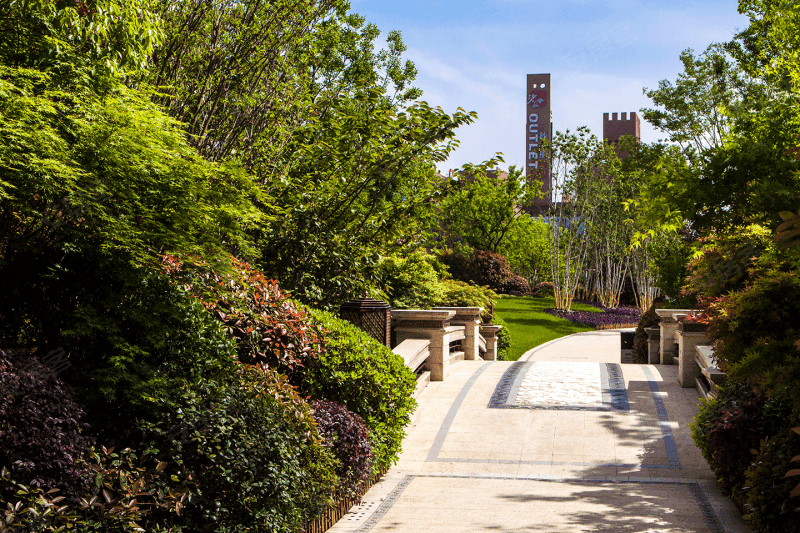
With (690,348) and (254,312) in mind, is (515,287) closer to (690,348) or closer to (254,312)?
(690,348)

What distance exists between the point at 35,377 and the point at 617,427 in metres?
7.87

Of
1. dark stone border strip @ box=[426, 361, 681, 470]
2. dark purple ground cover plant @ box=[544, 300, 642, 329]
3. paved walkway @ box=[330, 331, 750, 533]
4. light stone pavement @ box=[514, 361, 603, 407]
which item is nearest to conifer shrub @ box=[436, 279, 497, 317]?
dark stone border strip @ box=[426, 361, 681, 470]

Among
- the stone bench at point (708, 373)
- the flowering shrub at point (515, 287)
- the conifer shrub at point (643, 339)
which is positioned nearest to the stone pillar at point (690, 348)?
the stone bench at point (708, 373)

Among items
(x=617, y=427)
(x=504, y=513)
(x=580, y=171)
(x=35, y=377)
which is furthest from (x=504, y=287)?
(x=35, y=377)

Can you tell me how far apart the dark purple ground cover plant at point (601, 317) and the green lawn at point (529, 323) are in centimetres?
65

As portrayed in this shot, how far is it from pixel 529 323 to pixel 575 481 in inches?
941

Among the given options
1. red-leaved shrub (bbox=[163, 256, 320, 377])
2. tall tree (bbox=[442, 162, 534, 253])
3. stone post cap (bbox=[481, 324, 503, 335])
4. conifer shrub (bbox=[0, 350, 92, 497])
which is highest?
tall tree (bbox=[442, 162, 534, 253])

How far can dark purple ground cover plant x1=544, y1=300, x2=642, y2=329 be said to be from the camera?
32.7 metres

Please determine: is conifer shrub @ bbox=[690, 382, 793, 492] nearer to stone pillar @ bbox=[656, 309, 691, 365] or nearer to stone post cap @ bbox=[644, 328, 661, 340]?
stone pillar @ bbox=[656, 309, 691, 365]

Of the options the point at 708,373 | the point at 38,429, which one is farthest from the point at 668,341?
the point at 38,429

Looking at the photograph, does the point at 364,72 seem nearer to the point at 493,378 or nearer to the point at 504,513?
the point at 493,378

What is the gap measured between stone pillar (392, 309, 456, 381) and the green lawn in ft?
30.8

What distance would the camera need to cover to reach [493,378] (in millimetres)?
13125

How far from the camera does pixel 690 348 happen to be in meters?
11.8
